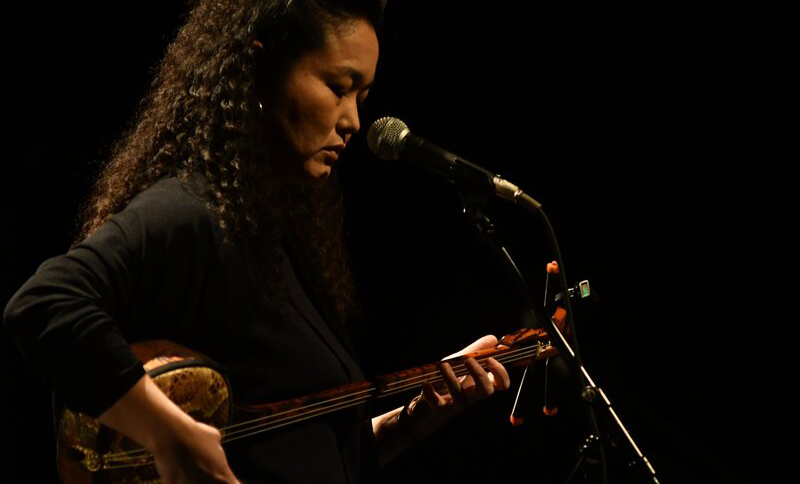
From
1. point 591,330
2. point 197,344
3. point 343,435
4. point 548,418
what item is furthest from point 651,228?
point 197,344

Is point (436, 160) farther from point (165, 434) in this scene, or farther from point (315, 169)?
point (165, 434)

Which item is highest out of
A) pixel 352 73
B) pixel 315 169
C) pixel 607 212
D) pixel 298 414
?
pixel 352 73

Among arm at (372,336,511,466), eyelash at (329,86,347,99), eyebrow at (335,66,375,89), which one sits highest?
eyebrow at (335,66,375,89)

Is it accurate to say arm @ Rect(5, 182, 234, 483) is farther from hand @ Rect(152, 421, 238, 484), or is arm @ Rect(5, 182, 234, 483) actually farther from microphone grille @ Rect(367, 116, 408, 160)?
microphone grille @ Rect(367, 116, 408, 160)

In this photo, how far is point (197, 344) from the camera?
4.56ft

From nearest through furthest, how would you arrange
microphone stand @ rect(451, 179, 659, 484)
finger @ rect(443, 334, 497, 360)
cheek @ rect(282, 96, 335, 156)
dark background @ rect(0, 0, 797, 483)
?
microphone stand @ rect(451, 179, 659, 484) → cheek @ rect(282, 96, 335, 156) → finger @ rect(443, 334, 497, 360) → dark background @ rect(0, 0, 797, 483)

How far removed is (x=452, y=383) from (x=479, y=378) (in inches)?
2.7

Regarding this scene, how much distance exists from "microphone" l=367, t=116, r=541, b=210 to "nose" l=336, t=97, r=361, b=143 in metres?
0.05

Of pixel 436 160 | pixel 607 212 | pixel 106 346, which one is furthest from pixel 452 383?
pixel 607 212

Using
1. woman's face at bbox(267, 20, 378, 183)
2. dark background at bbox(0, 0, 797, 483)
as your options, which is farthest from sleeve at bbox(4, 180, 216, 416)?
dark background at bbox(0, 0, 797, 483)

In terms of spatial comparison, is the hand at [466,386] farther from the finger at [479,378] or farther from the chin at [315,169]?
the chin at [315,169]

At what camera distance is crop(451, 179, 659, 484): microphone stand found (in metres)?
1.45

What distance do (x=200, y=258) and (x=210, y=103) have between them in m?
0.39

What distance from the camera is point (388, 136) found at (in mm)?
1611
